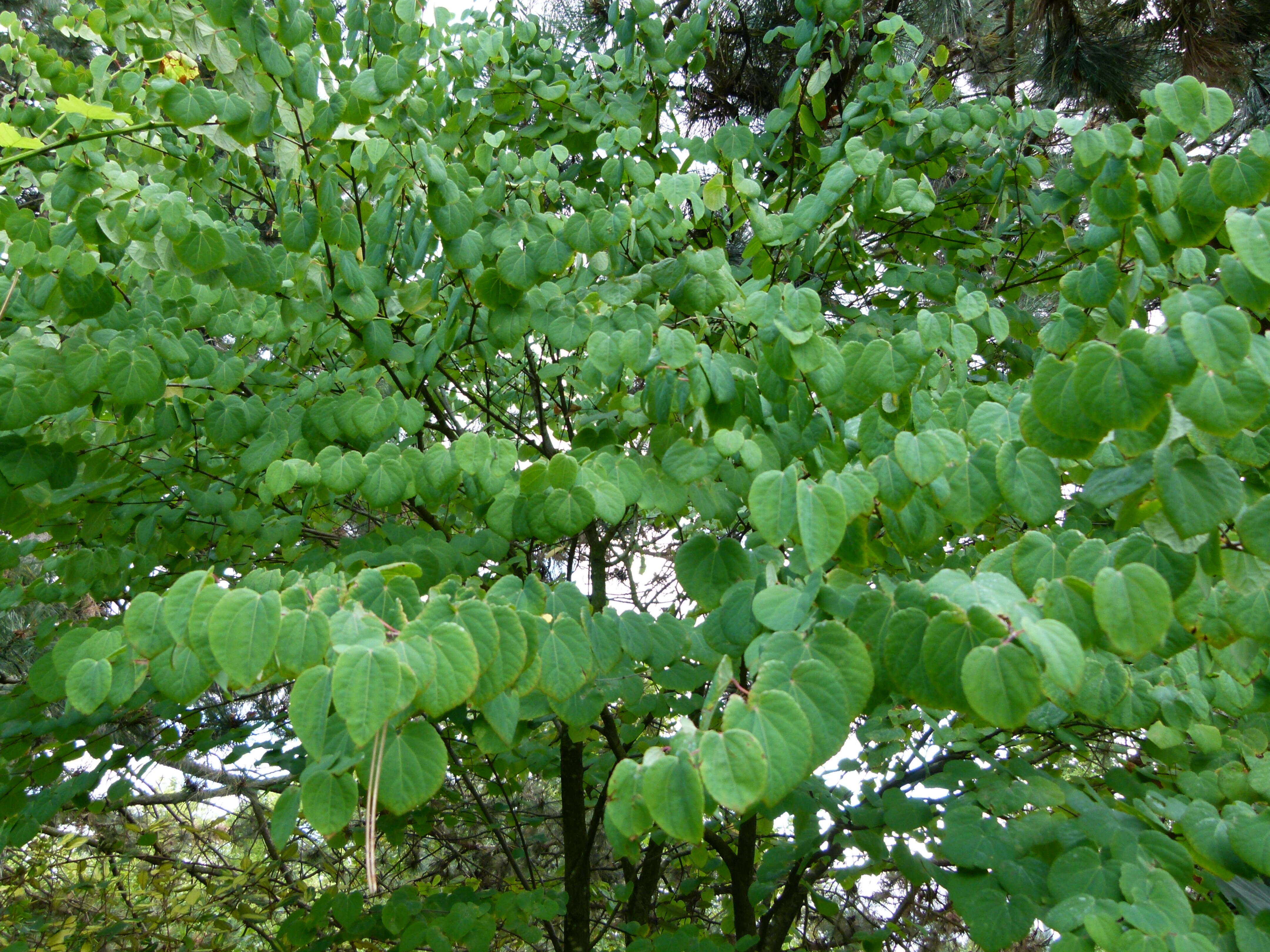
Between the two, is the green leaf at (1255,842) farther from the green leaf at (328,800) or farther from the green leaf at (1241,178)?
the green leaf at (328,800)

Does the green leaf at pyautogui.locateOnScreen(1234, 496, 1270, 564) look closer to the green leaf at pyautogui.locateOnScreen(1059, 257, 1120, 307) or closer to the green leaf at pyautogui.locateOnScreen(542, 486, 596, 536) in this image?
the green leaf at pyautogui.locateOnScreen(1059, 257, 1120, 307)

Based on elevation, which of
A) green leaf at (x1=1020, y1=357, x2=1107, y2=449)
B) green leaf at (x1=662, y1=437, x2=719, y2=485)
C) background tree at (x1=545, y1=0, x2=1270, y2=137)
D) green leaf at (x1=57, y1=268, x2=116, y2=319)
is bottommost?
green leaf at (x1=1020, y1=357, x2=1107, y2=449)

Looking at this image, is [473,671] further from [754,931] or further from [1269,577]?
[754,931]

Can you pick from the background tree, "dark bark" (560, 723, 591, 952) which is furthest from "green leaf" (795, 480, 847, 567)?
the background tree

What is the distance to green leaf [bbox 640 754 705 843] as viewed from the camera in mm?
840

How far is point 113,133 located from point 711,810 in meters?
1.44

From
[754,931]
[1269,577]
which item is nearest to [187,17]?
[1269,577]

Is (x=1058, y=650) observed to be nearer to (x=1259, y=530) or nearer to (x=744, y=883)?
(x=1259, y=530)

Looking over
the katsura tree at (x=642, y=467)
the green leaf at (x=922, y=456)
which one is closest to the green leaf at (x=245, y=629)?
the katsura tree at (x=642, y=467)

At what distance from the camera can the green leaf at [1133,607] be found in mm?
851

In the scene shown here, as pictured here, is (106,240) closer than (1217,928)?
No

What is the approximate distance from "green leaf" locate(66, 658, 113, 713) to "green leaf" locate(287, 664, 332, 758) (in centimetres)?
43

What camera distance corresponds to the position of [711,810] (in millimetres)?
1077

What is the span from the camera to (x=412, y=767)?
0.96m
